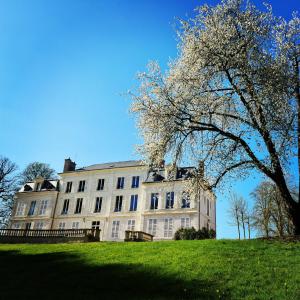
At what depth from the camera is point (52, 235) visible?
3359 centimetres

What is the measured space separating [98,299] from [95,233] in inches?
898

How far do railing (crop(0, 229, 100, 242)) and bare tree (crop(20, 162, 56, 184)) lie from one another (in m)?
26.6

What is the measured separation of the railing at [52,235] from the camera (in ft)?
105

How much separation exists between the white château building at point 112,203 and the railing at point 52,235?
1206 centimetres

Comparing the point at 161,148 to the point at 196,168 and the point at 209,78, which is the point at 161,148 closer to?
the point at 196,168

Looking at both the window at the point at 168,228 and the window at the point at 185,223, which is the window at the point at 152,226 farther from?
the window at the point at 185,223

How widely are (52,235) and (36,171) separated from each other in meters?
30.9

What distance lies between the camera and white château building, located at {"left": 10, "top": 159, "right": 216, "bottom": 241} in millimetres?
43594

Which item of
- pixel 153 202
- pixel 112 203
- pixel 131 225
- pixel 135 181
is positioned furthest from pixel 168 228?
pixel 112 203

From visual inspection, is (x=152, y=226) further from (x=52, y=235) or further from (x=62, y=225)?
(x=52, y=235)

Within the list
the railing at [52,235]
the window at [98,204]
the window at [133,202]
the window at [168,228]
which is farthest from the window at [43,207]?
the window at [168,228]

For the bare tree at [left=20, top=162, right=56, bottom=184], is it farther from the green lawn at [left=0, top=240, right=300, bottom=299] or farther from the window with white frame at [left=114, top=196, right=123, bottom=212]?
the green lawn at [left=0, top=240, right=300, bottom=299]

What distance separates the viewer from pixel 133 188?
48.0 m

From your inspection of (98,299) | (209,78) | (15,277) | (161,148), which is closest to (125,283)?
(98,299)
